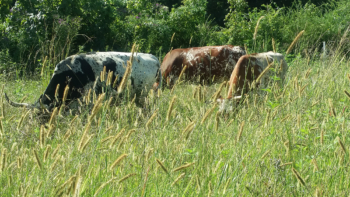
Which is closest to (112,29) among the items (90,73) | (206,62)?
(206,62)

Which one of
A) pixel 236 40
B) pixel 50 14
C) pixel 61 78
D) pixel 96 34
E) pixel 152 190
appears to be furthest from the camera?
pixel 236 40

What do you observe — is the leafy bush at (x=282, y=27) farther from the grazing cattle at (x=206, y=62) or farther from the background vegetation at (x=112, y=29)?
the grazing cattle at (x=206, y=62)

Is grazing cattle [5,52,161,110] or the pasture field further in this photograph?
grazing cattle [5,52,161,110]

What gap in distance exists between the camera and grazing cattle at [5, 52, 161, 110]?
4988mm

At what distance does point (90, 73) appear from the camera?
522 cm

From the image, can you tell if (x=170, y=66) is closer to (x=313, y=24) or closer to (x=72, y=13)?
(x=72, y=13)

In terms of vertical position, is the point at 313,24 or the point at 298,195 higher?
the point at 313,24

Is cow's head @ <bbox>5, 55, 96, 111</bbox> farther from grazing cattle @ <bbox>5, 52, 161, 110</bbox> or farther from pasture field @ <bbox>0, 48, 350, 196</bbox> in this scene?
pasture field @ <bbox>0, 48, 350, 196</bbox>

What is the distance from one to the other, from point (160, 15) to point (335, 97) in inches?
322

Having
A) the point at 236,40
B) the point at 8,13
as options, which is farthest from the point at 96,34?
the point at 236,40

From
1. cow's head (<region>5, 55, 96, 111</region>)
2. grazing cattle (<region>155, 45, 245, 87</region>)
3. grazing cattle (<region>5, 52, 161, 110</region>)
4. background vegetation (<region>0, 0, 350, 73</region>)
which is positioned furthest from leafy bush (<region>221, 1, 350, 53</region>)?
cow's head (<region>5, 55, 96, 111</region>)

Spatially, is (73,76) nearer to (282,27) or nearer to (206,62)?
(206,62)

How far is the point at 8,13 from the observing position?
8984 millimetres

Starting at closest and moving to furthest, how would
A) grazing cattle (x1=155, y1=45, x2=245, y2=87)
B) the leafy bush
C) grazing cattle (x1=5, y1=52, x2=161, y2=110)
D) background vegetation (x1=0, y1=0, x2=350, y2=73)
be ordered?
1. grazing cattle (x1=5, y1=52, x2=161, y2=110)
2. grazing cattle (x1=155, y1=45, x2=245, y2=87)
3. background vegetation (x1=0, y1=0, x2=350, y2=73)
4. the leafy bush
